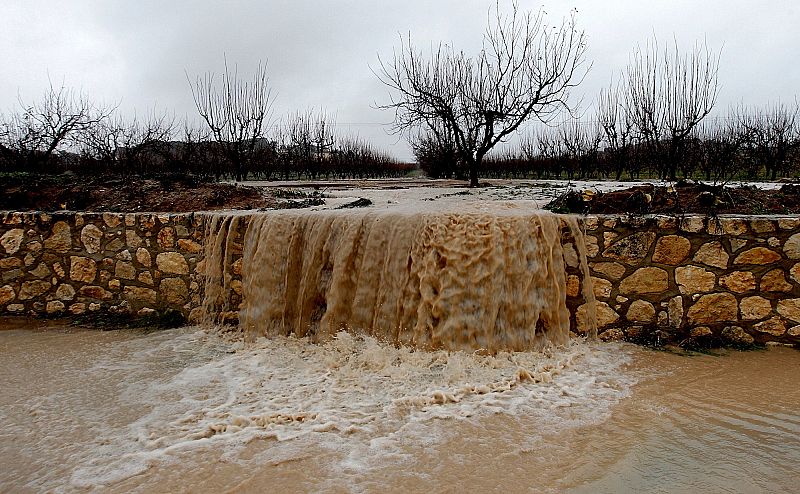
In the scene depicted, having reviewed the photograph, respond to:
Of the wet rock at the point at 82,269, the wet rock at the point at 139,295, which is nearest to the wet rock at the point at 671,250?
the wet rock at the point at 139,295

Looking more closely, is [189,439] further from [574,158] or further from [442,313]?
[574,158]

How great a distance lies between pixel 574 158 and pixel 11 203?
22.5m

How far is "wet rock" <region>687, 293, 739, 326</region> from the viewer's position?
150 inches

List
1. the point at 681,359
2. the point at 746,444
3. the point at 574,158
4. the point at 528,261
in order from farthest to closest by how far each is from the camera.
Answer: the point at 574,158
the point at 528,261
the point at 681,359
the point at 746,444

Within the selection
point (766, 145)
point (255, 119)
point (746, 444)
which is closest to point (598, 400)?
point (746, 444)

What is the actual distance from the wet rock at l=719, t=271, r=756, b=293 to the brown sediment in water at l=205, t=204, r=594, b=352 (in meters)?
0.99

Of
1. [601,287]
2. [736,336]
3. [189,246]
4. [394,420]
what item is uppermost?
[189,246]

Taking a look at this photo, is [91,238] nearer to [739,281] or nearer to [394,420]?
[394,420]

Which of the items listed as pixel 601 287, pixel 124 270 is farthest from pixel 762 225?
pixel 124 270

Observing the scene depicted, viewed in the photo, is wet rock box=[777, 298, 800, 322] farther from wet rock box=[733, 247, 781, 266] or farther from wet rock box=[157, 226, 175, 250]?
wet rock box=[157, 226, 175, 250]

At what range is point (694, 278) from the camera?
3855mm

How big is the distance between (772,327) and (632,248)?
113 cm

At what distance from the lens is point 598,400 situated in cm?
293

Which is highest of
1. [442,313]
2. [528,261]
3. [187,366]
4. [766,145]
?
[766,145]
